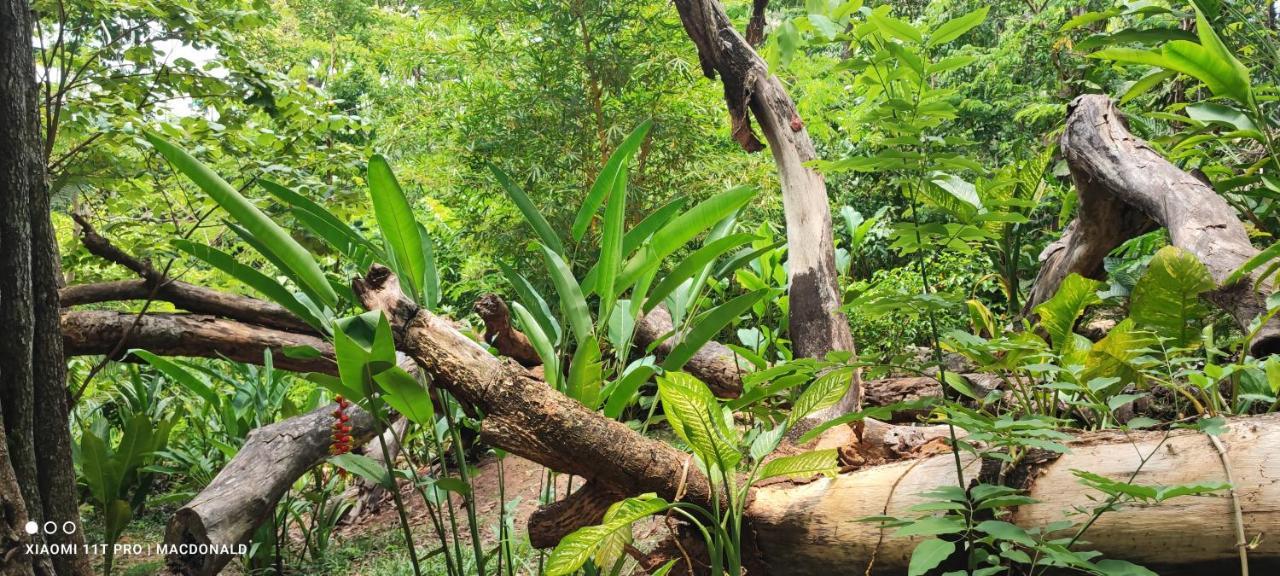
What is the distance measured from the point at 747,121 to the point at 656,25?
83.2 inches

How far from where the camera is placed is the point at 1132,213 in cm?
269

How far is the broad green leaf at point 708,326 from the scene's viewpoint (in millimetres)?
1738

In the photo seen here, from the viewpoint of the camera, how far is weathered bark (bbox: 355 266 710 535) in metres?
1.37

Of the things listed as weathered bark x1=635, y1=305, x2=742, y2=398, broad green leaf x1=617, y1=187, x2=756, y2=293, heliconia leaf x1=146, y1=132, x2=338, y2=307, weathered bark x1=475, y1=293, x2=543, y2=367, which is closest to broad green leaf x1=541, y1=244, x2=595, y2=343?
broad green leaf x1=617, y1=187, x2=756, y2=293

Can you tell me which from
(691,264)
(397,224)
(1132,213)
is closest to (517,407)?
(397,224)

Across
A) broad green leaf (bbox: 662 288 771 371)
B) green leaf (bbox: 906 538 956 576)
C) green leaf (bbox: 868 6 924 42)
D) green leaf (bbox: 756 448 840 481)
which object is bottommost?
green leaf (bbox: 906 538 956 576)

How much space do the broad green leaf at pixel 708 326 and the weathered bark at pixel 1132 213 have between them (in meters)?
1.09

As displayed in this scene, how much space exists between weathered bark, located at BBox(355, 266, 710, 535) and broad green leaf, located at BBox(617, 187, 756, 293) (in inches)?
15.5

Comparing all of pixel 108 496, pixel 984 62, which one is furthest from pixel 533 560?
pixel 984 62

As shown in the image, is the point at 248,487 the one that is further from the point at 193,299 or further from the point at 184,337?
the point at 193,299

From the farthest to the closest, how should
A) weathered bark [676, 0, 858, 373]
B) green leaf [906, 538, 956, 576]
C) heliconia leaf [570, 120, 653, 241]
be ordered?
weathered bark [676, 0, 858, 373]
heliconia leaf [570, 120, 653, 241]
green leaf [906, 538, 956, 576]

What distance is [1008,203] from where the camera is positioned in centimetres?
149

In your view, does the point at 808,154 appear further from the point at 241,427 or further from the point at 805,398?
the point at 241,427

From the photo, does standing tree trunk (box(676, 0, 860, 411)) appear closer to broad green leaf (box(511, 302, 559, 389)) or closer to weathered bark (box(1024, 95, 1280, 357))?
weathered bark (box(1024, 95, 1280, 357))
